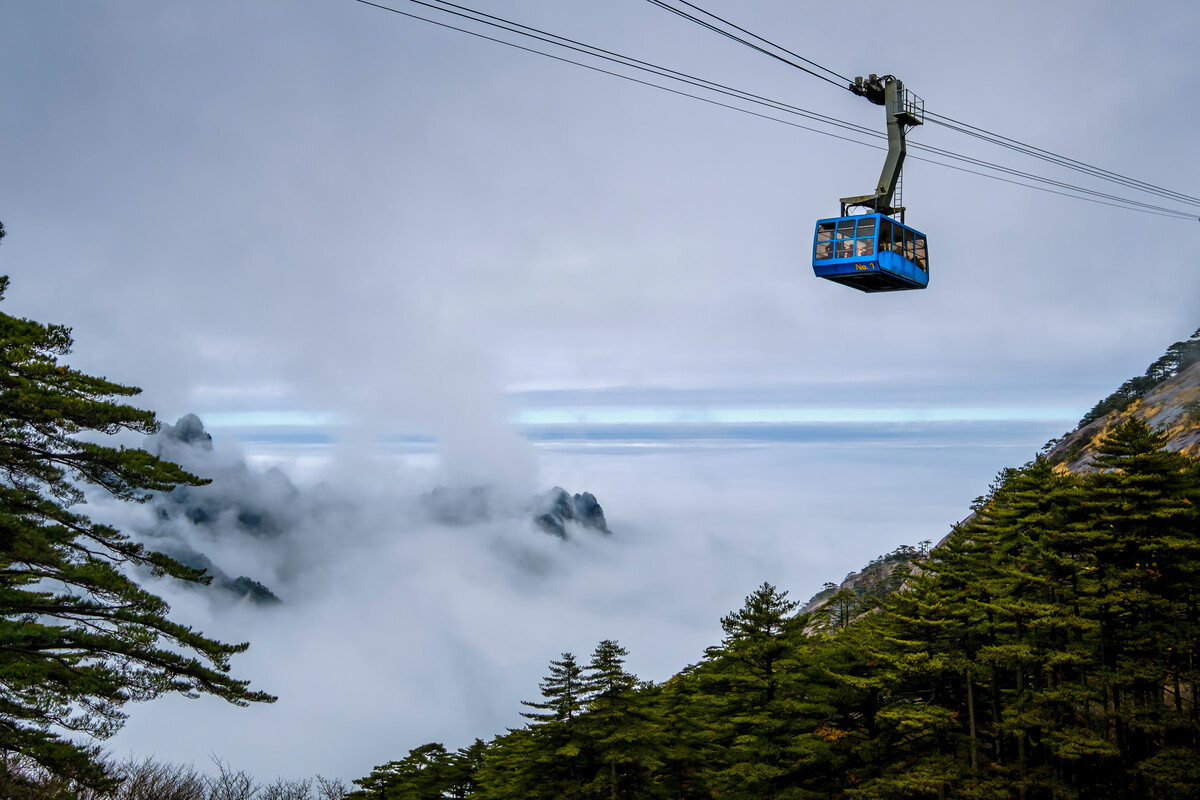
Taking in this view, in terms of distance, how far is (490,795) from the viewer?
47.1 meters

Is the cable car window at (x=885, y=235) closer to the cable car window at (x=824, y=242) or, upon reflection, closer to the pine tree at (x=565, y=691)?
the cable car window at (x=824, y=242)

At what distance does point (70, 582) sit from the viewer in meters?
21.5

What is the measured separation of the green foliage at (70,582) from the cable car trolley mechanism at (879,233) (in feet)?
77.8

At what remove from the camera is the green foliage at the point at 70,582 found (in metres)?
20.3

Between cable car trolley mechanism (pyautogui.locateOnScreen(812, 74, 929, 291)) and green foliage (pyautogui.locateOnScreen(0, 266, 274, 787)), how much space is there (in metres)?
23.7

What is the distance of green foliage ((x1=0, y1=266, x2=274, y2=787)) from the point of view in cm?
2027

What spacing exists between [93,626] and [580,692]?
89.6 ft

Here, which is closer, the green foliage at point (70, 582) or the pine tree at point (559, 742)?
the green foliage at point (70, 582)

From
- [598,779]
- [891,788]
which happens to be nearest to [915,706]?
[891,788]

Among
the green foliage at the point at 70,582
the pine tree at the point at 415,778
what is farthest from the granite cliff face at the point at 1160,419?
the green foliage at the point at 70,582

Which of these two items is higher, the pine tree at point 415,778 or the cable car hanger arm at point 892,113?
the cable car hanger arm at point 892,113

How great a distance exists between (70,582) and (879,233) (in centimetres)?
2863

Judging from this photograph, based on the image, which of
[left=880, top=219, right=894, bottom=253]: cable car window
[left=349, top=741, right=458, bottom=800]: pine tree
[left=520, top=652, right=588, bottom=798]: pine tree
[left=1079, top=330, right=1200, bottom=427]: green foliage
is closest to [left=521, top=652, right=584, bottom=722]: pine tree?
[left=520, top=652, right=588, bottom=798]: pine tree

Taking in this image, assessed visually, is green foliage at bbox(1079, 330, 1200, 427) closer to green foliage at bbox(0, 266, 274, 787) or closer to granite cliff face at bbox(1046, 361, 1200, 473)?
granite cliff face at bbox(1046, 361, 1200, 473)
